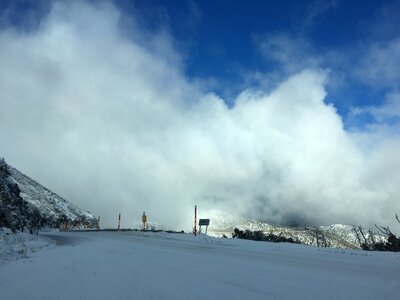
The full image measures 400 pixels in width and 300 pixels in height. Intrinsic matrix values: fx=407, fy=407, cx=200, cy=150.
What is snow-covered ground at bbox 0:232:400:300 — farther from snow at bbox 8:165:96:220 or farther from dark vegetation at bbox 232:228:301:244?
snow at bbox 8:165:96:220

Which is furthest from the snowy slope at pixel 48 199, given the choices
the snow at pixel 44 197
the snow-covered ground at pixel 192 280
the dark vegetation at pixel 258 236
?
the snow-covered ground at pixel 192 280

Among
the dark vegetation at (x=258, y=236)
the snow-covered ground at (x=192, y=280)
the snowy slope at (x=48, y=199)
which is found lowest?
Answer: the snow-covered ground at (x=192, y=280)

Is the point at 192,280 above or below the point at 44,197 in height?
below

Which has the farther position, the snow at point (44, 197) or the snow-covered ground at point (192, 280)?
the snow at point (44, 197)

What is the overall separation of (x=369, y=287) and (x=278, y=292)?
1.59 m

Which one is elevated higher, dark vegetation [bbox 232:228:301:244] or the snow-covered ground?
dark vegetation [bbox 232:228:301:244]

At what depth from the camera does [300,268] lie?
8781 millimetres

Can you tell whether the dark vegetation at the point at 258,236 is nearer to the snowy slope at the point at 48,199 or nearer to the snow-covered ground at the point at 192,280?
the snow-covered ground at the point at 192,280

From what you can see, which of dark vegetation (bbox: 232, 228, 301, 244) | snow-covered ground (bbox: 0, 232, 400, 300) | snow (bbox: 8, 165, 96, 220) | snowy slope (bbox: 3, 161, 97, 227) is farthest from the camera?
snow (bbox: 8, 165, 96, 220)

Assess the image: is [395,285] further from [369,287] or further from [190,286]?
[190,286]

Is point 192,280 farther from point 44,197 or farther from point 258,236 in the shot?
point 44,197

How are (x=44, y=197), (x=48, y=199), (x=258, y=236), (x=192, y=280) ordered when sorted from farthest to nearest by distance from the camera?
1. (x=48, y=199)
2. (x=44, y=197)
3. (x=258, y=236)
4. (x=192, y=280)

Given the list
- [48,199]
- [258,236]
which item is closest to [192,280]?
[258,236]

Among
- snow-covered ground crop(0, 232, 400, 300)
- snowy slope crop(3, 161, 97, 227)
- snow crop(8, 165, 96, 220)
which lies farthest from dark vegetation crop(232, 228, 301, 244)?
snow crop(8, 165, 96, 220)
